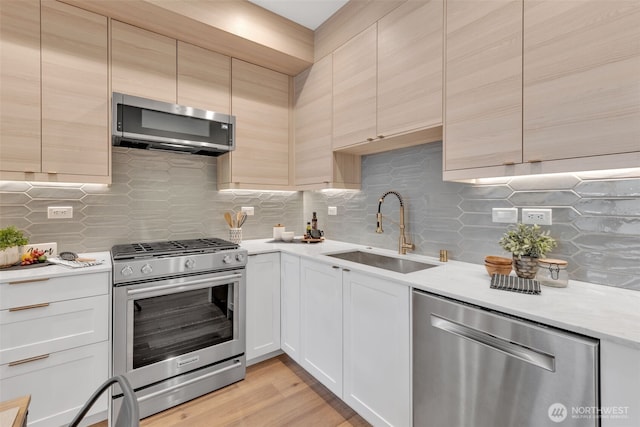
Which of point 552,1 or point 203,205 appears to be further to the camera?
point 203,205

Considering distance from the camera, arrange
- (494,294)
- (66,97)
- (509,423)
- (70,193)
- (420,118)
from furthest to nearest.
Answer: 1. (70,193)
2. (66,97)
3. (420,118)
4. (494,294)
5. (509,423)

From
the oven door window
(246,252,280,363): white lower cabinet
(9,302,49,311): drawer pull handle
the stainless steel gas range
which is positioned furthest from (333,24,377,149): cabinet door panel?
(9,302,49,311): drawer pull handle

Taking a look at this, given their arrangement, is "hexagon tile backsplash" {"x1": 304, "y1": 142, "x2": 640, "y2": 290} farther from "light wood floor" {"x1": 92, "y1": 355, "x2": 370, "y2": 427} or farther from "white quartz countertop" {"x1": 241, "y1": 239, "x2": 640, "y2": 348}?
"light wood floor" {"x1": 92, "y1": 355, "x2": 370, "y2": 427}

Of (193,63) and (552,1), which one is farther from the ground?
(193,63)

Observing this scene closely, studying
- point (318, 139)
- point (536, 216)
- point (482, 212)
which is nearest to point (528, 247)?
point (536, 216)

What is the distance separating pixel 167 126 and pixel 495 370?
2358mm

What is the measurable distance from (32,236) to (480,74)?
2922 millimetres

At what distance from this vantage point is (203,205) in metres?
2.62

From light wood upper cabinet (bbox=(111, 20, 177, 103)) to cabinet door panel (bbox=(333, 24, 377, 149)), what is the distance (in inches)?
51.2

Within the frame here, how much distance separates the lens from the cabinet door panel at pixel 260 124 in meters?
2.53

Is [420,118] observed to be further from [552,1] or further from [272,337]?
[272,337]

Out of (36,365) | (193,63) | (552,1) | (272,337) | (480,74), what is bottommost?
(272,337)

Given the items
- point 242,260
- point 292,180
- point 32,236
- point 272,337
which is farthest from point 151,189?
point 272,337

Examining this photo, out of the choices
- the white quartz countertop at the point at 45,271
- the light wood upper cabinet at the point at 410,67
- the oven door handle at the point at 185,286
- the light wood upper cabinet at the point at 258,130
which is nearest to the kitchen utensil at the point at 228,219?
the light wood upper cabinet at the point at 258,130
